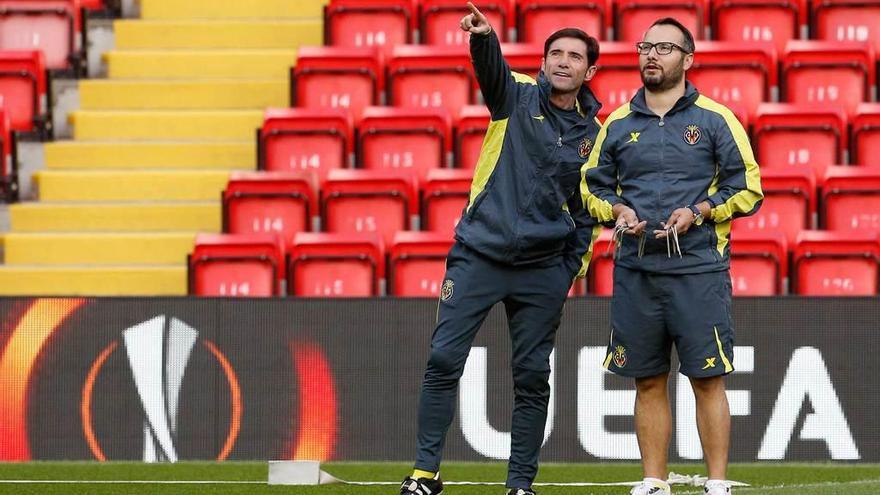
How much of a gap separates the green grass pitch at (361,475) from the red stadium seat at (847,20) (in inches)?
167

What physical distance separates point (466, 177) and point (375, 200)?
58 centimetres

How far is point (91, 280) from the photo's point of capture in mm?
10141

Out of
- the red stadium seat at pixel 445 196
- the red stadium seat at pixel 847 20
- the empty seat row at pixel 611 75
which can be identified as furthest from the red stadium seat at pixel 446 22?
the red stadium seat at pixel 847 20

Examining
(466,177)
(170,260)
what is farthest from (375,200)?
(170,260)

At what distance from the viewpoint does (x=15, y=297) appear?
8477mm

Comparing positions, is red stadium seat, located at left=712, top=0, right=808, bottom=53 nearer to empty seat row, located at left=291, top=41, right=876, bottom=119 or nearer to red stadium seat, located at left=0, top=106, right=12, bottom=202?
empty seat row, located at left=291, top=41, right=876, bottom=119

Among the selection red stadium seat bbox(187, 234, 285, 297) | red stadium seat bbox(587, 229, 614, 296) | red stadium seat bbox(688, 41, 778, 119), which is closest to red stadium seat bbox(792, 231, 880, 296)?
red stadium seat bbox(587, 229, 614, 296)

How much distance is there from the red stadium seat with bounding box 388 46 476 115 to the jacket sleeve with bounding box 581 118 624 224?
17.5 ft

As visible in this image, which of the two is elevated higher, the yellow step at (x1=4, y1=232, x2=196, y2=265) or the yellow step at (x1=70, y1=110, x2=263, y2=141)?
the yellow step at (x1=70, y1=110, x2=263, y2=141)

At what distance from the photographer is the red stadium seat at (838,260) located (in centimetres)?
920

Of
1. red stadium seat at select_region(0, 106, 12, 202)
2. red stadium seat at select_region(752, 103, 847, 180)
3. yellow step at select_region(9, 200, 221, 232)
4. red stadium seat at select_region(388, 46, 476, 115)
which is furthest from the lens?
red stadium seat at select_region(388, 46, 476, 115)

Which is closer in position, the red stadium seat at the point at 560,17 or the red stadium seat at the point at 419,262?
the red stadium seat at the point at 419,262

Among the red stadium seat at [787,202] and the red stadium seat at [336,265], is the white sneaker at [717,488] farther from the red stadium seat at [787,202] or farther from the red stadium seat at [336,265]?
the red stadium seat at [787,202]

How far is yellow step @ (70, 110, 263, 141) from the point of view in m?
11.5
